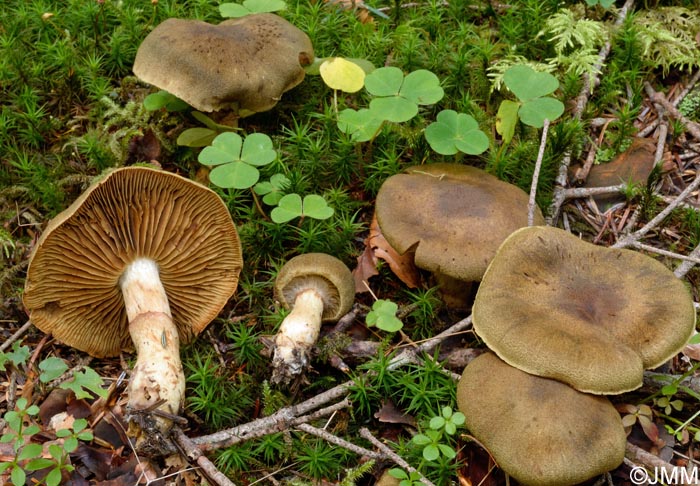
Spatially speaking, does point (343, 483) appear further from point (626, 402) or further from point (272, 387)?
point (626, 402)

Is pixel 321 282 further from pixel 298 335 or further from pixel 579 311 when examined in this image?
pixel 579 311

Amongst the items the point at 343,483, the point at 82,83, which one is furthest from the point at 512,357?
the point at 82,83

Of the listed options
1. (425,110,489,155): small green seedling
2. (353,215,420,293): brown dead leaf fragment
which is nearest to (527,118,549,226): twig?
(425,110,489,155): small green seedling

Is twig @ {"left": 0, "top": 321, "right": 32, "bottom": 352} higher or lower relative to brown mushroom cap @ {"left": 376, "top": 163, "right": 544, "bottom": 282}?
lower

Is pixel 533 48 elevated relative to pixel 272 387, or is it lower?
elevated

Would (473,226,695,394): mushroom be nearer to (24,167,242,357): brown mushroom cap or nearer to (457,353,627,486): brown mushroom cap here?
(457,353,627,486): brown mushroom cap

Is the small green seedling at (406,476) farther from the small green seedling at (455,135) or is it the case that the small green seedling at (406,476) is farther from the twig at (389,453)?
the small green seedling at (455,135)
